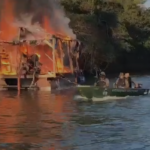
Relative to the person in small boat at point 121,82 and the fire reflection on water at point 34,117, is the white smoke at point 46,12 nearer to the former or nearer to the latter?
the fire reflection on water at point 34,117

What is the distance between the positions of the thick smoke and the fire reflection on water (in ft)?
52.0

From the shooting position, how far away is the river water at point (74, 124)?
16.7 m

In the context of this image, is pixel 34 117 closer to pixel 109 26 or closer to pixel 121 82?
pixel 121 82

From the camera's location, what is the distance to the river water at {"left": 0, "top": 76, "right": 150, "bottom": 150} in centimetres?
1673

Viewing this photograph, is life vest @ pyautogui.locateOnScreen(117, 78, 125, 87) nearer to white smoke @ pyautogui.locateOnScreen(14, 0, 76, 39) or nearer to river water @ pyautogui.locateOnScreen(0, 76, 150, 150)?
river water @ pyautogui.locateOnScreen(0, 76, 150, 150)

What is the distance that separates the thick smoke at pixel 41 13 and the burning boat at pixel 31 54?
41 centimetres

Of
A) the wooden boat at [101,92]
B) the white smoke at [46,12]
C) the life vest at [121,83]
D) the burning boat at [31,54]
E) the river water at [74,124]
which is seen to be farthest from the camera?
the white smoke at [46,12]

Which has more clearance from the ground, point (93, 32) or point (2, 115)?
point (93, 32)

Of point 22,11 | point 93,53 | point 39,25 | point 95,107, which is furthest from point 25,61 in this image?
point 93,53

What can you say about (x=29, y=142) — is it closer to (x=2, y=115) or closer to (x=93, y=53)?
(x=2, y=115)

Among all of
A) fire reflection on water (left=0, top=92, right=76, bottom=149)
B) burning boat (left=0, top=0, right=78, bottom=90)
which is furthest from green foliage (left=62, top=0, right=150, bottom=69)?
fire reflection on water (left=0, top=92, right=76, bottom=149)

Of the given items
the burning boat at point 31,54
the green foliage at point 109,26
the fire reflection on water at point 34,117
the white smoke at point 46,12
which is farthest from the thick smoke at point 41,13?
the fire reflection on water at point 34,117

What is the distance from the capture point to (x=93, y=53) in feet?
212

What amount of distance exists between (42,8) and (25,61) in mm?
12227
